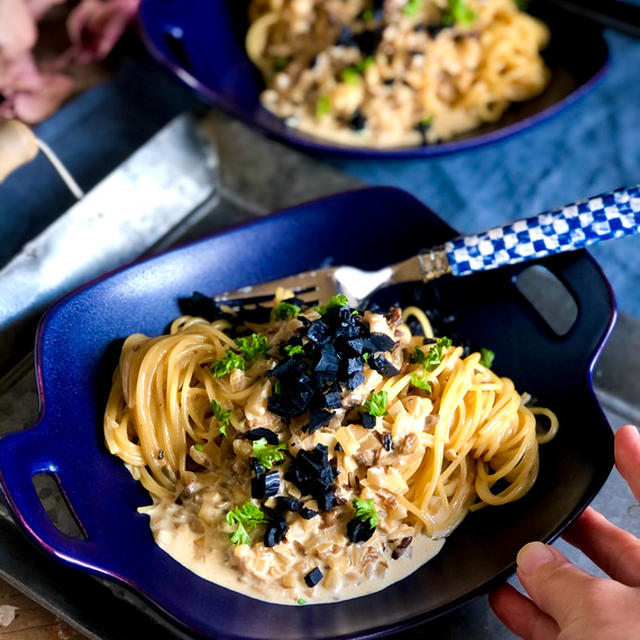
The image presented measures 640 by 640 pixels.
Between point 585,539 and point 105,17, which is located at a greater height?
point 105,17

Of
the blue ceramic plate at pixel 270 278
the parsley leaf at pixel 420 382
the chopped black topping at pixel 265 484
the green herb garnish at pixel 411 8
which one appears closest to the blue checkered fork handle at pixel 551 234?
the blue ceramic plate at pixel 270 278

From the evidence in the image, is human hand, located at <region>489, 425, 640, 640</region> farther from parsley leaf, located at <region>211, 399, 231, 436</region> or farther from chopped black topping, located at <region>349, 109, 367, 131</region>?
chopped black topping, located at <region>349, 109, 367, 131</region>

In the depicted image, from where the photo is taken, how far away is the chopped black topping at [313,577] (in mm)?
2715

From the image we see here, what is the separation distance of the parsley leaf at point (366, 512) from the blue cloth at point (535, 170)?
210 cm

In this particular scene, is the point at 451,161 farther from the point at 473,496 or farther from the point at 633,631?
the point at 633,631

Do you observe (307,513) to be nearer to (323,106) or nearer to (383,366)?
(383,366)

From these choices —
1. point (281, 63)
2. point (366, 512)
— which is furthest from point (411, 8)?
point (366, 512)

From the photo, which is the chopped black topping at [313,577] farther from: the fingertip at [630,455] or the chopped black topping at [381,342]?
the fingertip at [630,455]

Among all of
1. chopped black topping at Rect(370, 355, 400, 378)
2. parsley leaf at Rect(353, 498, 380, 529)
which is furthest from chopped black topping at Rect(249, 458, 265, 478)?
chopped black topping at Rect(370, 355, 400, 378)

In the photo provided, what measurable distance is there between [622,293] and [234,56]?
2527mm

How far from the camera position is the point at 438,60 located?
447 cm

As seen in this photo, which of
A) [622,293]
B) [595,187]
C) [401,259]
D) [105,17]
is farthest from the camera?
[105,17]

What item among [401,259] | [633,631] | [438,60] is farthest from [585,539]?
[438,60]

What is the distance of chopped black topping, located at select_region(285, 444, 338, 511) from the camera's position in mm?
2707
